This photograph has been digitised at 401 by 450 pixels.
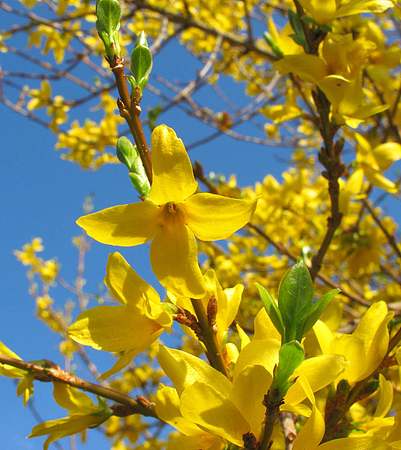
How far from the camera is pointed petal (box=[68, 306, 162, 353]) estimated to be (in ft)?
3.06

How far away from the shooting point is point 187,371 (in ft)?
2.61

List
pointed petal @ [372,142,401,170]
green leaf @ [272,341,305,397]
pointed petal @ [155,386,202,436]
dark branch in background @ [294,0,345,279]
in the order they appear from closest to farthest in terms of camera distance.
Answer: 1. green leaf @ [272,341,305,397]
2. pointed petal @ [155,386,202,436]
3. dark branch in background @ [294,0,345,279]
4. pointed petal @ [372,142,401,170]

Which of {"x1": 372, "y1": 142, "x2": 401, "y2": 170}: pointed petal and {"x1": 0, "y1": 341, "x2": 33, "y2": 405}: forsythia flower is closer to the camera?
{"x1": 0, "y1": 341, "x2": 33, "y2": 405}: forsythia flower

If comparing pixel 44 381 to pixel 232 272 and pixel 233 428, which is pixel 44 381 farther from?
pixel 232 272

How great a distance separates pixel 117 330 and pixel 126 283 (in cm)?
9

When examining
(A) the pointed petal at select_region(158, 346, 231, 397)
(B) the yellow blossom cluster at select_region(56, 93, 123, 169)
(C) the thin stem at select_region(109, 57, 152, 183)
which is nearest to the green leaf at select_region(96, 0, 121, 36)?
(C) the thin stem at select_region(109, 57, 152, 183)

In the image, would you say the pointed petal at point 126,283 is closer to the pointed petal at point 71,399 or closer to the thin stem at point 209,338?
the thin stem at point 209,338

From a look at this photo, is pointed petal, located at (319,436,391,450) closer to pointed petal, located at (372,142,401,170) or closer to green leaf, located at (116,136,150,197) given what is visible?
green leaf, located at (116,136,150,197)

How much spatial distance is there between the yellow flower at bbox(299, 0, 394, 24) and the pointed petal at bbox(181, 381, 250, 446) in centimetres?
112

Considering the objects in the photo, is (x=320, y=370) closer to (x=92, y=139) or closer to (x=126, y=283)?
(x=126, y=283)

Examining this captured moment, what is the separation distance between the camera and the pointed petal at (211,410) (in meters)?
0.71

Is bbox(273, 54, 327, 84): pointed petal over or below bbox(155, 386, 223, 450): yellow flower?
over

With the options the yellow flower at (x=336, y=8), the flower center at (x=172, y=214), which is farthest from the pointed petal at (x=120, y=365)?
the yellow flower at (x=336, y=8)

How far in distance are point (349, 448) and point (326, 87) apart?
38.8 inches
